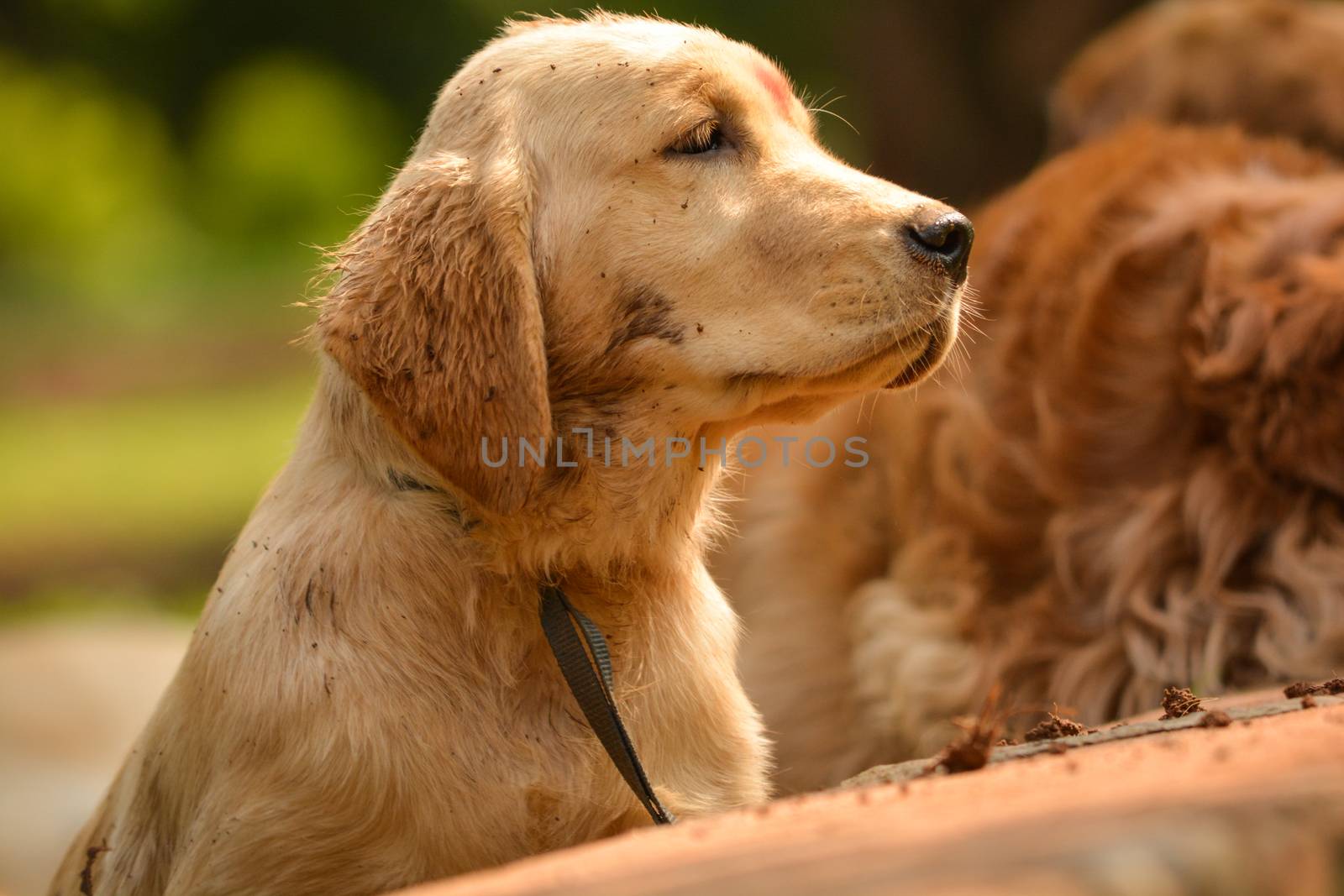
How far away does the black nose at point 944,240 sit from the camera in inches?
109

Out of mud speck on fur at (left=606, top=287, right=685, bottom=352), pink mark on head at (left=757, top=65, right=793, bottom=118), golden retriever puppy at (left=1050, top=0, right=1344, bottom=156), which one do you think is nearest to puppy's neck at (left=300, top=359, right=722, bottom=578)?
mud speck on fur at (left=606, top=287, right=685, bottom=352)

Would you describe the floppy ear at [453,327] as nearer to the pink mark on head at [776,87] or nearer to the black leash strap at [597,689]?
the black leash strap at [597,689]

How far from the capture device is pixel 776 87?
313 cm

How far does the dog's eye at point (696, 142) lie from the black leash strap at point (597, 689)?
2.99ft

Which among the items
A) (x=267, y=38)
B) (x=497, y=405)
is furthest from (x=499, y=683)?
(x=267, y=38)

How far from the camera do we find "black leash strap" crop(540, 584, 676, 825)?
2.62 m

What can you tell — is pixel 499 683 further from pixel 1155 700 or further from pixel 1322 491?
pixel 1322 491

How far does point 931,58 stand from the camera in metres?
8.78

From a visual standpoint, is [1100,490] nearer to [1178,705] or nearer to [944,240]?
[1178,705]

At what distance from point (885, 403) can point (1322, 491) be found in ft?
4.54

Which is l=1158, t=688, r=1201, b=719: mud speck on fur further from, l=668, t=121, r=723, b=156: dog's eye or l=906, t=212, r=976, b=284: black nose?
l=668, t=121, r=723, b=156: dog's eye

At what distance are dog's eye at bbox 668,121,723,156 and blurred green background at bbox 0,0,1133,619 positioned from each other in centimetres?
846

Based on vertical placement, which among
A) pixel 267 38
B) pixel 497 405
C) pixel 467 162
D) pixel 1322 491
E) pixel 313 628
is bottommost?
pixel 1322 491

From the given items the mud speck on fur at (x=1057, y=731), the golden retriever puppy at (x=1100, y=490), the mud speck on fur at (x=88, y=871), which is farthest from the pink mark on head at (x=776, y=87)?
the mud speck on fur at (x=88, y=871)
